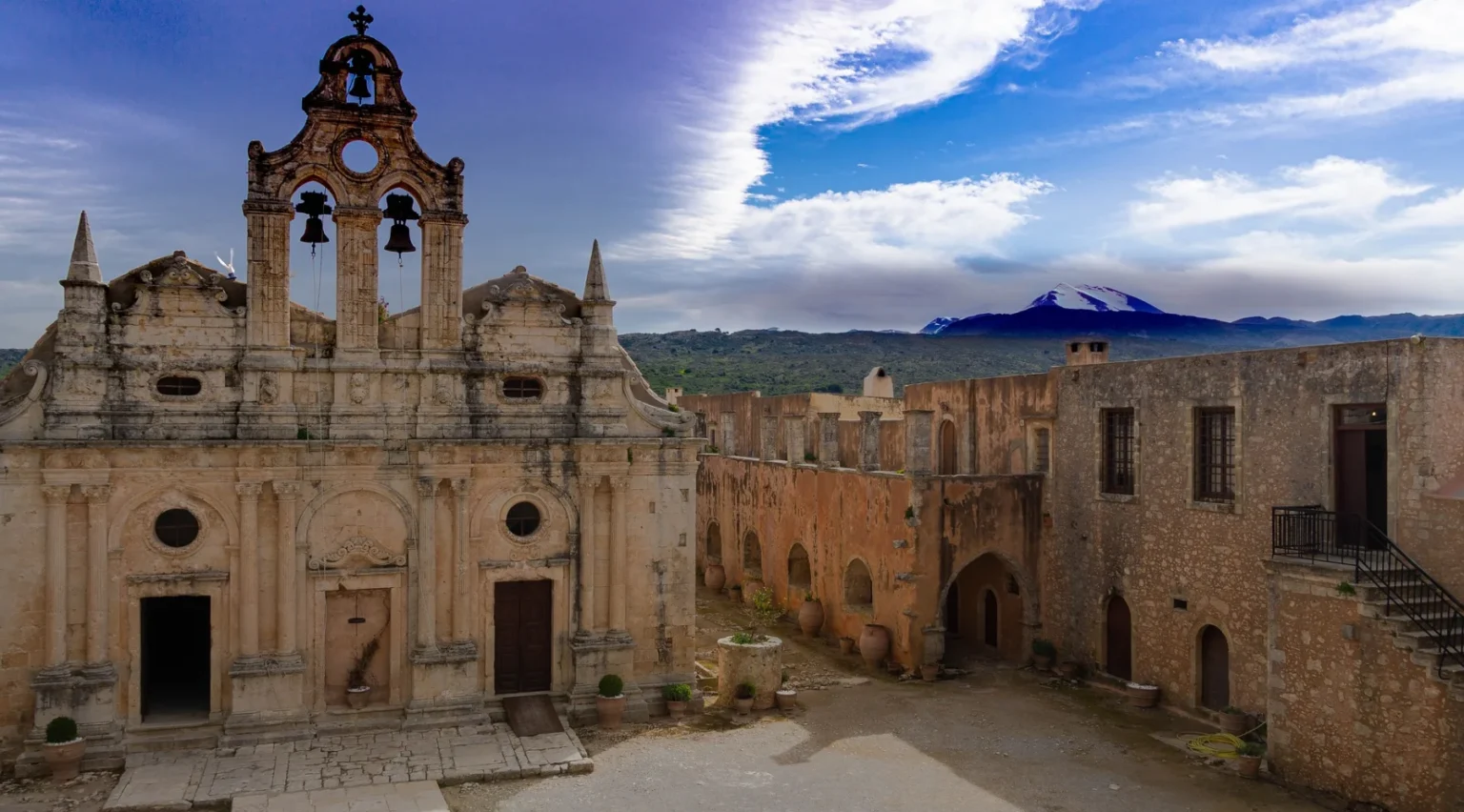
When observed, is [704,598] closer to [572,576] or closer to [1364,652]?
[572,576]

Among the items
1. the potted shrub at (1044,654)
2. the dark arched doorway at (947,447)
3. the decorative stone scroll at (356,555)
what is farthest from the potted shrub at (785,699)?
the dark arched doorway at (947,447)

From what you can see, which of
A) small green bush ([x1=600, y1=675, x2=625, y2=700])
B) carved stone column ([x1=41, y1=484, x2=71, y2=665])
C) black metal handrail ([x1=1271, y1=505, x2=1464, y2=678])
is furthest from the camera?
small green bush ([x1=600, y1=675, x2=625, y2=700])

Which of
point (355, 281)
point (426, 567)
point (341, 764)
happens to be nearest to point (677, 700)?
point (426, 567)

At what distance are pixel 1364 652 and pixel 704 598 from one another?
1953cm

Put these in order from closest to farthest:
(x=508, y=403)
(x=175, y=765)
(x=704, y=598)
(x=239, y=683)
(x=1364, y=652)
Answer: (x=1364, y=652) → (x=175, y=765) → (x=239, y=683) → (x=508, y=403) → (x=704, y=598)

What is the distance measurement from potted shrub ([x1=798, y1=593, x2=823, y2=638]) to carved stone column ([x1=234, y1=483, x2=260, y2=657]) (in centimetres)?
1284

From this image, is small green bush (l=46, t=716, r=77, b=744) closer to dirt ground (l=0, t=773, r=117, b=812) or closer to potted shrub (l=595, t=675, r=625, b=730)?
dirt ground (l=0, t=773, r=117, b=812)

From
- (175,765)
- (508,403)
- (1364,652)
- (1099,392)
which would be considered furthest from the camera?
(1099,392)

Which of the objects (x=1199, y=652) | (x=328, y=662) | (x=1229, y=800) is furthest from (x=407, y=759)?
(x=1199, y=652)

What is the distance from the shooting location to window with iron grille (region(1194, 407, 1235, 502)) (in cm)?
1888

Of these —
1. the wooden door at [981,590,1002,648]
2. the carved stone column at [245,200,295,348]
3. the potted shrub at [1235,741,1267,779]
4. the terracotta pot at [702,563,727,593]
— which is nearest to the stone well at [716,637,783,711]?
the wooden door at [981,590,1002,648]

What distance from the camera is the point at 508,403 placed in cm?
1903

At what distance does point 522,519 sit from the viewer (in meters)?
19.1

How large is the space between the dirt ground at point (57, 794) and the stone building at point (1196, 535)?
14.6m
